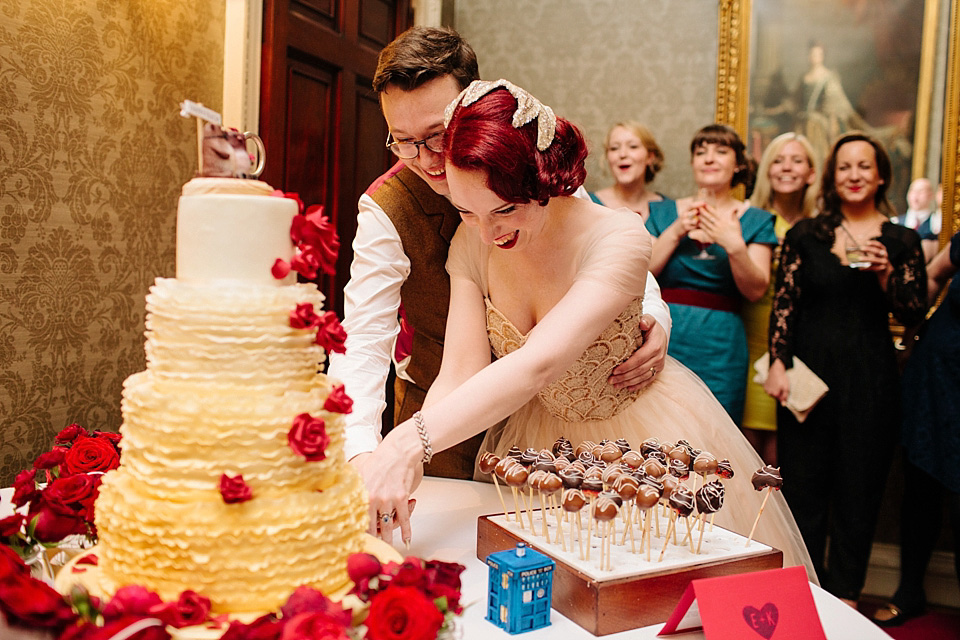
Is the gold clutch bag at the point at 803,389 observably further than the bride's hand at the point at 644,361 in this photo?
Yes

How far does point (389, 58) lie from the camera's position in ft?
5.40

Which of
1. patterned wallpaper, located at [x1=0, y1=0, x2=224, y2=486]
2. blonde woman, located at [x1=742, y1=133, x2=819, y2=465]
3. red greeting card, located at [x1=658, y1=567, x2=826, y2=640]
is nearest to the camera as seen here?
red greeting card, located at [x1=658, y1=567, x2=826, y2=640]

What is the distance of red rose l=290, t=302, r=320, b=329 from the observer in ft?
2.99

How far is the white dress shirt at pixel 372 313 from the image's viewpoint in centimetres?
164

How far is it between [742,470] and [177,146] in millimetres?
2207

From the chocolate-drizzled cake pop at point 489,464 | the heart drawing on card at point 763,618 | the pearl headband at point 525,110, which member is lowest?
the heart drawing on card at point 763,618

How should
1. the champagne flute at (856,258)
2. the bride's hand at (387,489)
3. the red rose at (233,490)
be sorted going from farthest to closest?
the champagne flute at (856,258) → the bride's hand at (387,489) → the red rose at (233,490)

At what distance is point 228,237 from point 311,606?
0.43m

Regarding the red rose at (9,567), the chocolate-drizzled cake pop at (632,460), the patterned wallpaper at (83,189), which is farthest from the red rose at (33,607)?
the patterned wallpaper at (83,189)

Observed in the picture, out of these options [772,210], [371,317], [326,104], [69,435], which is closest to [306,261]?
[69,435]

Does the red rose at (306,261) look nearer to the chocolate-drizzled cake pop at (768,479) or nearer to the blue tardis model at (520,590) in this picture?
the blue tardis model at (520,590)

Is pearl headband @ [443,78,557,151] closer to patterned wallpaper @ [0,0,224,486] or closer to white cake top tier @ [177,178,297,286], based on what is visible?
white cake top tier @ [177,178,297,286]

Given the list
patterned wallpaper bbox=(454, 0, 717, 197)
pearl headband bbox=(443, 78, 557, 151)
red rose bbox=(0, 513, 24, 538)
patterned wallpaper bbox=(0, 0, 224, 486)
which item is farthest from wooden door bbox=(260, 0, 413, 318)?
red rose bbox=(0, 513, 24, 538)

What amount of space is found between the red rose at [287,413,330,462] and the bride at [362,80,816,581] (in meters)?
0.36
